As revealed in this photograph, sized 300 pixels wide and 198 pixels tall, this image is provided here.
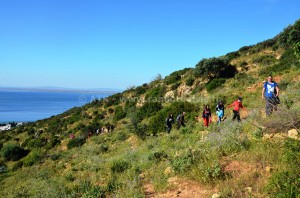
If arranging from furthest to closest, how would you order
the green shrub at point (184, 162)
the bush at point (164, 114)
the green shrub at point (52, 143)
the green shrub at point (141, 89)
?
the green shrub at point (141, 89) < the green shrub at point (52, 143) < the bush at point (164, 114) < the green shrub at point (184, 162)

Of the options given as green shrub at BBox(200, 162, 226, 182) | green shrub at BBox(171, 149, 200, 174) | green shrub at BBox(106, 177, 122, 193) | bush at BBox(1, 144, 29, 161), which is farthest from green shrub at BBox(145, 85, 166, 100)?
green shrub at BBox(200, 162, 226, 182)

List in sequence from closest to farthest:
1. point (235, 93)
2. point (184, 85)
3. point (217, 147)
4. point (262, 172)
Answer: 1. point (262, 172)
2. point (217, 147)
3. point (235, 93)
4. point (184, 85)

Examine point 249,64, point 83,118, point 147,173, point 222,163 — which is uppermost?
point 249,64

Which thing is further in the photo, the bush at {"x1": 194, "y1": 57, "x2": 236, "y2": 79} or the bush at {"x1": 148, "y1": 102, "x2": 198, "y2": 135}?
the bush at {"x1": 194, "y1": 57, "x2": 236, "y2": 79}

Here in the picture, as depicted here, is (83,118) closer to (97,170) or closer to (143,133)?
(143,133)

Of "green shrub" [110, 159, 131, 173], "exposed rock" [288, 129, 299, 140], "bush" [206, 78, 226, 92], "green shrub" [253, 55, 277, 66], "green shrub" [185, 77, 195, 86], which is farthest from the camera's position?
"green shrub" [185, 77, 195, 86]

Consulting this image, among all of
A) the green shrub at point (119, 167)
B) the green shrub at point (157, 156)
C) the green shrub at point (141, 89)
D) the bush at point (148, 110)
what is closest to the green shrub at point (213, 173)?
the green shrub at point (157, 156)

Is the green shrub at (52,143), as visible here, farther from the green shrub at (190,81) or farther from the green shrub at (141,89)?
the green shrub at (190,81)

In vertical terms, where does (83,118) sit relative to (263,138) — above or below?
below

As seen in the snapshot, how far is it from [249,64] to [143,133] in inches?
697

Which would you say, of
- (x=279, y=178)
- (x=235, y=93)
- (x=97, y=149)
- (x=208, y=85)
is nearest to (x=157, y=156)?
(x=279, y=178)

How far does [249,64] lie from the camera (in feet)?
109

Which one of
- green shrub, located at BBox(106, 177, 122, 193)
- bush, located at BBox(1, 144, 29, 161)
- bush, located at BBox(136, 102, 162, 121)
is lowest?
bush, located at BBox(1, 144, 29, 161)

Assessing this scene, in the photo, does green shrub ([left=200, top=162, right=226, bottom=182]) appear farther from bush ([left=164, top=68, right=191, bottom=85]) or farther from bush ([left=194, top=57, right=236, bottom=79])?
bush ([left=164, top=68, right=191, bottom=85])
